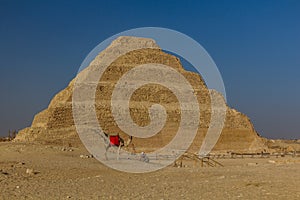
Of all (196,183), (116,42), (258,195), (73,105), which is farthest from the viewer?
(116,42)

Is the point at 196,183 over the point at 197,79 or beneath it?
beneath

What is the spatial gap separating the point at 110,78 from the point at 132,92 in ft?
14.8

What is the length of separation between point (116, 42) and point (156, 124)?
75.7 feet

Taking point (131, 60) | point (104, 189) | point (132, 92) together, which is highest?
point (131, 60)

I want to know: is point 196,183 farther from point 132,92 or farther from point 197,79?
point 197,79

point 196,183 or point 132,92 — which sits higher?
point 132,92

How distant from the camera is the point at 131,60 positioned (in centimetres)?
7050

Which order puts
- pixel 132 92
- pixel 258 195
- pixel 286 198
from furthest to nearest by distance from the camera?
1. pixel 132 92
2. pixel 258 195
3. pixel 286 198

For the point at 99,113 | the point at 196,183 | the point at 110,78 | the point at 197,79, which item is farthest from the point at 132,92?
the point at 196,183

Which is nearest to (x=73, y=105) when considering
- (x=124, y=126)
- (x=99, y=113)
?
(x=99, y=113)

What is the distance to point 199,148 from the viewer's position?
51.0 m

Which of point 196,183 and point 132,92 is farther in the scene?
point 132,92

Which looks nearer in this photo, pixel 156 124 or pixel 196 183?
pixel 196 183

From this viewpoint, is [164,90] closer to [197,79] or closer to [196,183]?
[197,79]
